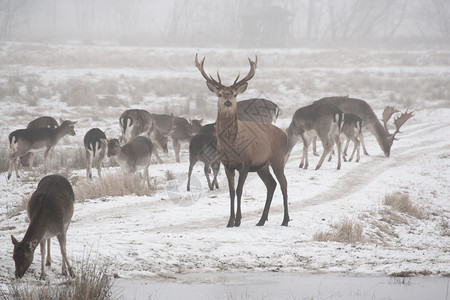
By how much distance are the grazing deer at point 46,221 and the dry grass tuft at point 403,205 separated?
302 inches

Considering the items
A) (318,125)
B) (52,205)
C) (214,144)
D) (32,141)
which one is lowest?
(32,141)

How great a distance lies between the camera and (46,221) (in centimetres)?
547

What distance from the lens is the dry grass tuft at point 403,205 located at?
11406 mm

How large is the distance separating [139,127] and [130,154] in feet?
13.5

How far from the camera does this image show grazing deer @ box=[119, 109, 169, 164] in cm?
1647

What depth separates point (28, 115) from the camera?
2347 cm

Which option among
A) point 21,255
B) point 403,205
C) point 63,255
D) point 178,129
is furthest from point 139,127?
point 21,255

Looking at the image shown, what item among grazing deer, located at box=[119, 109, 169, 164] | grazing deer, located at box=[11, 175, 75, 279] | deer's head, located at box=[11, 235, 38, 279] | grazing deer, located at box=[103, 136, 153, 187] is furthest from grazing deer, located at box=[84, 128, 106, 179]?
deer's head, located at box=[11, 235, 38, 279]

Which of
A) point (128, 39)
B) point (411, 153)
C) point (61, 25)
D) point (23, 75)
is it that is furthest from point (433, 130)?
point (61, 25)

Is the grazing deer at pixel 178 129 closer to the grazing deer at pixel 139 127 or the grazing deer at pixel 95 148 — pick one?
the grazing deer at pixel 139 127

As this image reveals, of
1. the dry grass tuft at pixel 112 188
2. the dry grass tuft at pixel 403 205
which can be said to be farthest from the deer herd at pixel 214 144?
the dry grass tuft at pixel 403 205

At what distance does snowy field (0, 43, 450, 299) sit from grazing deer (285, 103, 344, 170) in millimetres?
683

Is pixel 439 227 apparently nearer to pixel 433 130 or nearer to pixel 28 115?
pixel 433 130

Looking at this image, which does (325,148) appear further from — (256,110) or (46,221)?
(46,221)
